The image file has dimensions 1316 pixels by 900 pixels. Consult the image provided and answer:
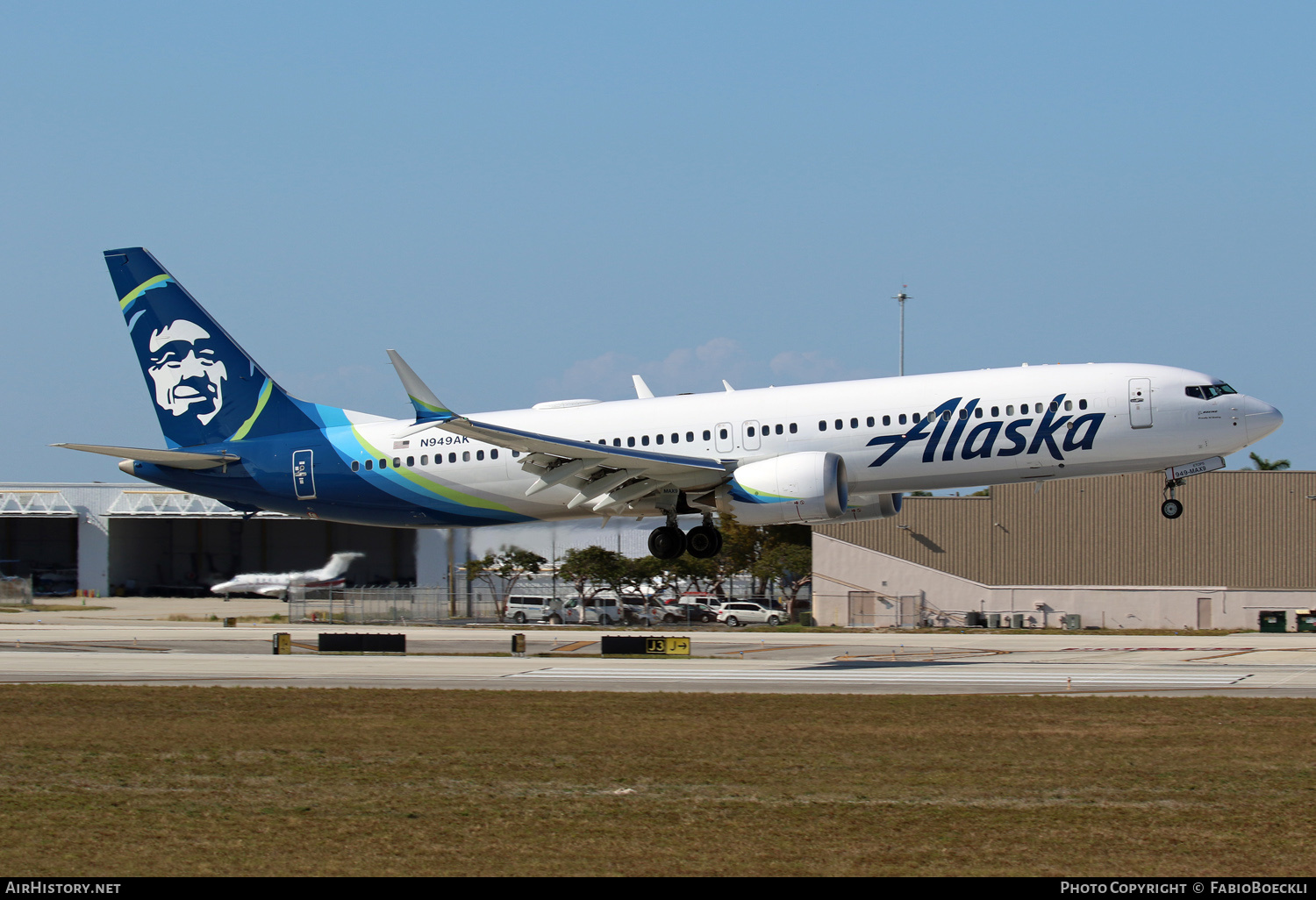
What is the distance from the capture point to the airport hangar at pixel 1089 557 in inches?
2734

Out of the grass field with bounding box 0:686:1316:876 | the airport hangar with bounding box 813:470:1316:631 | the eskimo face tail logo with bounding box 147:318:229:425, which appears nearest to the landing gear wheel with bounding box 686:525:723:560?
the grass field with bounding box 0:686:1316:876

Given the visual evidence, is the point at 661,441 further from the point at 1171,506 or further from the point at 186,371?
the point at 186,371

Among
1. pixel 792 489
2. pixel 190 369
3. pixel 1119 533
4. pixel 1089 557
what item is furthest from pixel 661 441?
pixel 1119 533

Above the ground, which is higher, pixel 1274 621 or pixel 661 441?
pixel 661 441

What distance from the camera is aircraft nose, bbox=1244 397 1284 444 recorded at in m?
32.7

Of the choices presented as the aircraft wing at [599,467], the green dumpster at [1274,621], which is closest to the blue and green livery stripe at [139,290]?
the aircraft wing at [599,467]

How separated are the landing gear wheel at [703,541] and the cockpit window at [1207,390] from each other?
45.5ft

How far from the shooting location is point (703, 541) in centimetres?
3903

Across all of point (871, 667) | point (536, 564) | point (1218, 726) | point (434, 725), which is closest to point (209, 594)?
point (536, 564)

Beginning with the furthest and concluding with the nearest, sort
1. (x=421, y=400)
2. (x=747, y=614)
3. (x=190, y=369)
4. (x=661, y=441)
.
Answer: (x=747, y=614)
(x=190, y=369)
(x=661, y=441)
(x=421, y=400)

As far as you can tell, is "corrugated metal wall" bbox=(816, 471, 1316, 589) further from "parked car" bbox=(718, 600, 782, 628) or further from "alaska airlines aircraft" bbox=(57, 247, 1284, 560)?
"alaska airlines aircraft" bbox=(57, 247, 1284, 560)

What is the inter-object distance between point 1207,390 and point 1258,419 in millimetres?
1437

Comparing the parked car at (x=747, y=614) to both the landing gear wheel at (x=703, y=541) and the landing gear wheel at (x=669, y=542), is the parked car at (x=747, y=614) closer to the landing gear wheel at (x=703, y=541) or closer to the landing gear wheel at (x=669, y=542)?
the landing gear wheel at (x=703, y=541)

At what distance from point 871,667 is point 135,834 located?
25878mm
